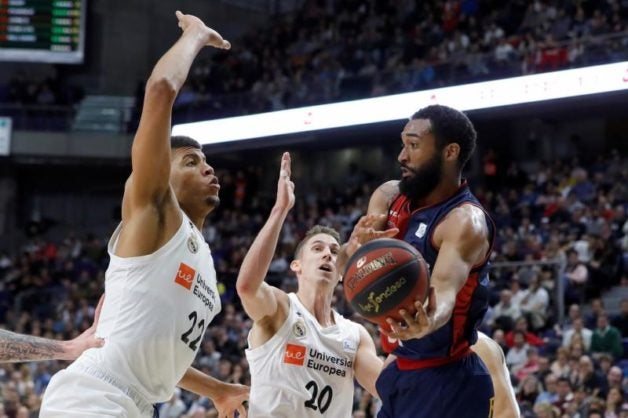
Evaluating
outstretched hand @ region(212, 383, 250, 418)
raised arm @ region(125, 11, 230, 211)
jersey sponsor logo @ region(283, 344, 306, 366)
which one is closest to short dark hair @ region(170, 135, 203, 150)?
raised arm @ region(125, 11, 230, 211)

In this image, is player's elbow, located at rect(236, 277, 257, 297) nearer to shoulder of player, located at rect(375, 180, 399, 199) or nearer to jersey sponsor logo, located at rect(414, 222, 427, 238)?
shoulder of player, located at rect(375, 180, 399, 199)

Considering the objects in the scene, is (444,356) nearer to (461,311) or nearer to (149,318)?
(461,311)

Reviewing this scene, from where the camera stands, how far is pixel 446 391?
14.8 ft

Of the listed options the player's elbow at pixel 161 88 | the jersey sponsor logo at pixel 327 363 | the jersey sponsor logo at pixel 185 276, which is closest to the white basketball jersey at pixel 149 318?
the jersey sponsor logo at pixel 185 276

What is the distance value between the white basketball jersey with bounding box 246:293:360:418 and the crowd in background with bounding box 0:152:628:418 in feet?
14.7

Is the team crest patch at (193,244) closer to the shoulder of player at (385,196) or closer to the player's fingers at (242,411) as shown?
the shoulder of player at (385,196)

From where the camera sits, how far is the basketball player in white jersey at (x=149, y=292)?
4105 mm

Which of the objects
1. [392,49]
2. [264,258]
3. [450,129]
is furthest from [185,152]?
[392,49]

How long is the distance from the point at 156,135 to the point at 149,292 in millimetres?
661

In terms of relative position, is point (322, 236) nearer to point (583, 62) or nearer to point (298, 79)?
point (583, 62)

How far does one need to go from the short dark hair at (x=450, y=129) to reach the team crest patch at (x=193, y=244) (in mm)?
1133

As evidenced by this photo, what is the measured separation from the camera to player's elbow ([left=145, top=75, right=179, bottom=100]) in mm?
4090

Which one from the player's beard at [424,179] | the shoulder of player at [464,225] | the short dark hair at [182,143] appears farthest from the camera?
the short dark hair at [182,143]

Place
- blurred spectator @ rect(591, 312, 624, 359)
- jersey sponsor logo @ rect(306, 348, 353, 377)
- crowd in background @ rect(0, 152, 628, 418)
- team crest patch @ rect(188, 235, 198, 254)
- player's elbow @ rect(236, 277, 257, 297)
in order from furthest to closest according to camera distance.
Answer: blurred spectator @ rect(591, 312, 624, 359), crowd in background @ rect(0, 152, 628, 418), jersey sponsor logo @ rect(306, 348, 353, 377), player's elbow @ rect(236, 277, 257, 297), team crest patch @ rect(188, 235, 198, 254)
